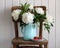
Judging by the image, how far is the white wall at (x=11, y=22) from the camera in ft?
6.74

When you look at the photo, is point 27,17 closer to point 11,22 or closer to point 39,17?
point 39,17

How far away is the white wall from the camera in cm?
205

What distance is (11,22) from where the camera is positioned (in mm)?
2074

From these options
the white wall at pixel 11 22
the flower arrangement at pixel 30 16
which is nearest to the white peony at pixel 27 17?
the flower arrangement at pixel 30 16

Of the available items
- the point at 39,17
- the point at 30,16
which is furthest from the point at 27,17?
the point at 39,17

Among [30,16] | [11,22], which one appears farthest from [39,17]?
[11,22]

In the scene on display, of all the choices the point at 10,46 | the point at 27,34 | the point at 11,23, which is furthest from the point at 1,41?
the point at 27,34

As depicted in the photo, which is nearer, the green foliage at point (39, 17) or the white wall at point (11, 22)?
the green foliage at point (39, 17)

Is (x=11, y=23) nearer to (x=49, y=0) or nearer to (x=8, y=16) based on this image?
(x=8, y=16)

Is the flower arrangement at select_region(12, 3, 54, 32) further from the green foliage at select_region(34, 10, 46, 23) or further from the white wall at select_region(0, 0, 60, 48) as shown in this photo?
the white wall at select_region(0, 0, 60, 48)

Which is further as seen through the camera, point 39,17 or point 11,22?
point 11,22

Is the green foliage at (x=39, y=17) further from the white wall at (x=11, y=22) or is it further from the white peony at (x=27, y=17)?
the white wall at (x=11, y=22)

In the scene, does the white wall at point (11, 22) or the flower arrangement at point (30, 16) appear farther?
the white wall at point (11, 22)

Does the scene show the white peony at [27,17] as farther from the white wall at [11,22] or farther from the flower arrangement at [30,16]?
the white wall at [11,22]
